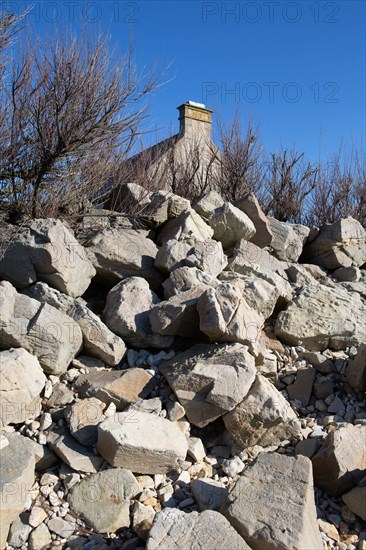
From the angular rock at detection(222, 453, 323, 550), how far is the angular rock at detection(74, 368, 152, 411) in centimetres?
118

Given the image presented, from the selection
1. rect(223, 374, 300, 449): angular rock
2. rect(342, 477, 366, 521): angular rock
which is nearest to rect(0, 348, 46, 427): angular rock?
rect(223, 374, 300, 449): angular rock

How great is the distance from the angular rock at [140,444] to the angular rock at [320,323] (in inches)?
81.1

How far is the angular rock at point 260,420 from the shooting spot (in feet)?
12.3

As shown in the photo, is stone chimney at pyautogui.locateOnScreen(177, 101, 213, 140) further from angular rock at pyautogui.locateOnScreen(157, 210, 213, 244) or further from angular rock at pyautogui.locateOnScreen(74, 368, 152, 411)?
angular rock at pyautogui.locateOnScreen(74, 368, 152, 411)

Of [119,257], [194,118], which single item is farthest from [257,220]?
[194,118]

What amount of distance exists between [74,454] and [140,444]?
49 cm

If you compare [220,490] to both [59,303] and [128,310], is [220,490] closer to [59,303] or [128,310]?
[128,310]

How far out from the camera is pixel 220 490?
3.21 meters

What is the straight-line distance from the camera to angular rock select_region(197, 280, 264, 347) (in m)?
4.04

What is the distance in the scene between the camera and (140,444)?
3297 millimetres

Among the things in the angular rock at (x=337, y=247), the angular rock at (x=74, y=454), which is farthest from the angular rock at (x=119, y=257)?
the angular rock at (x=337, y=247)

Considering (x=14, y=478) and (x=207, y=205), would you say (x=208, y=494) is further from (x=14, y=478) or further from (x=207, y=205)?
(x=207, y=205)

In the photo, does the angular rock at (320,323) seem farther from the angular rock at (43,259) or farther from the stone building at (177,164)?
the stone building at (177,164)

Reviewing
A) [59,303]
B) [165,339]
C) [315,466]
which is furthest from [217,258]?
[315,466]
